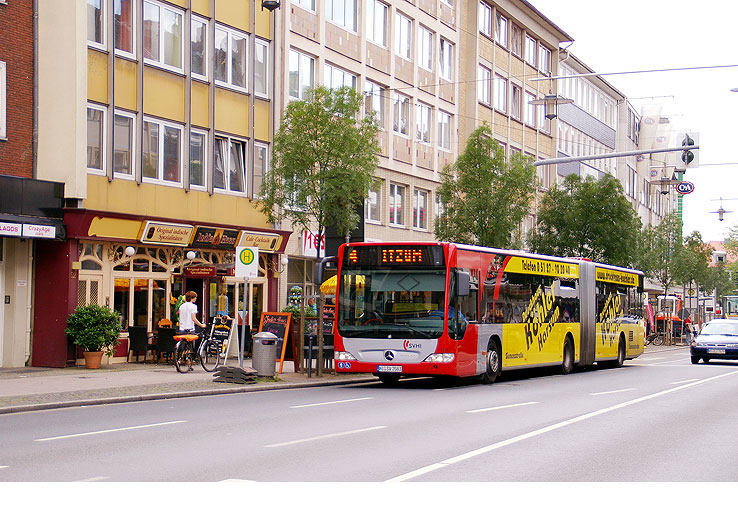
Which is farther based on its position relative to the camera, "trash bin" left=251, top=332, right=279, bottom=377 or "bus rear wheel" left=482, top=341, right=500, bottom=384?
"bus rear wheel" left=482, top=341, right=500, bottom=384

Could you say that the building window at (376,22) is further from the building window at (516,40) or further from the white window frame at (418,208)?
the building window at (516,40)

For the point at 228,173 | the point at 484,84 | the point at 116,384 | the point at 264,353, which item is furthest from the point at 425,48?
the point at 116,384

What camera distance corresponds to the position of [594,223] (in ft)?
154

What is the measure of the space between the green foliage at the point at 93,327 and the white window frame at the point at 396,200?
18.2m

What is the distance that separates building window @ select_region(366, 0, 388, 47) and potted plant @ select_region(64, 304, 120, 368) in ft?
60.5

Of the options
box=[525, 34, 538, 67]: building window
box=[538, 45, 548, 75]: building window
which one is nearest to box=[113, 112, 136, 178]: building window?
box=[525, 34, 538, 67]: building window

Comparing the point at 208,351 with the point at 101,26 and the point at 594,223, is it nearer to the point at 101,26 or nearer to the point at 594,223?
the point at 101,26

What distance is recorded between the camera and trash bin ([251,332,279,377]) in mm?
22391

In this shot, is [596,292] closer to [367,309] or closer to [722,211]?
[367,309]

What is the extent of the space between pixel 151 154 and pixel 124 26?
3.27 m

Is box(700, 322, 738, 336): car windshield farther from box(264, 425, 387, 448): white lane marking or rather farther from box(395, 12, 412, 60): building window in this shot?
box(264, 425, 387, 448): white lane marking

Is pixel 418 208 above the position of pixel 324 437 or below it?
above

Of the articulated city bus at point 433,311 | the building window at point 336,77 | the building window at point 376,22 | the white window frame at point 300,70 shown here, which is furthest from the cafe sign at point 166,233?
the building window at point 376,22
